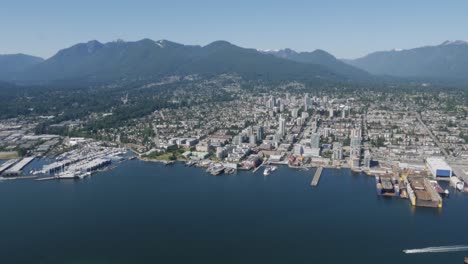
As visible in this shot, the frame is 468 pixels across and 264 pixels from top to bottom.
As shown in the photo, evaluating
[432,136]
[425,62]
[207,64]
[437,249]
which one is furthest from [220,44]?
[437,249]

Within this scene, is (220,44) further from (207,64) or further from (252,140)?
Answer: (252,140)

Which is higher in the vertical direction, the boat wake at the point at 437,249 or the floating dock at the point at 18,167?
the floating dock at the point at 18,167

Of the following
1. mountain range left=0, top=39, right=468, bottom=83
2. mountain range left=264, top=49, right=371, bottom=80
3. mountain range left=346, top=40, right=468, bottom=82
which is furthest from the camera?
mountain range left=346, top=40, right=468, bottom=82

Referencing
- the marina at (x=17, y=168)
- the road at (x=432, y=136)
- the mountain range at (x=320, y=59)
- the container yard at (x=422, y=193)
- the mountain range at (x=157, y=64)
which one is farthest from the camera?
the mountain range at (x=320, y=59)

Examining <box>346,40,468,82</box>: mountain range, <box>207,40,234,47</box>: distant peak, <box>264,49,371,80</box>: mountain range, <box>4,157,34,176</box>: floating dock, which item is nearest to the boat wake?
<box>4,157,34,176</box>: floating dock

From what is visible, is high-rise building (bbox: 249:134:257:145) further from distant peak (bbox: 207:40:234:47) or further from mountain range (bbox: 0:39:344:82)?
distant peak (bbox: 207:40:234:47)

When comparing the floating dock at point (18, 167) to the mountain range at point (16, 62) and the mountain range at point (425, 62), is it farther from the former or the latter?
the mountain range at point (16, 62)

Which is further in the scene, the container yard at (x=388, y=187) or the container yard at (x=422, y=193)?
the container yard at (x=388, y=187)

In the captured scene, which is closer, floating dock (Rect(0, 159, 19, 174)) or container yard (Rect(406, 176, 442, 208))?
container yard (Rect(406, 176, 442, 208))

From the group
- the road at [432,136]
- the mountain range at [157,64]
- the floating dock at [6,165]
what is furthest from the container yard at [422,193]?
the mountain range at [157,64]
